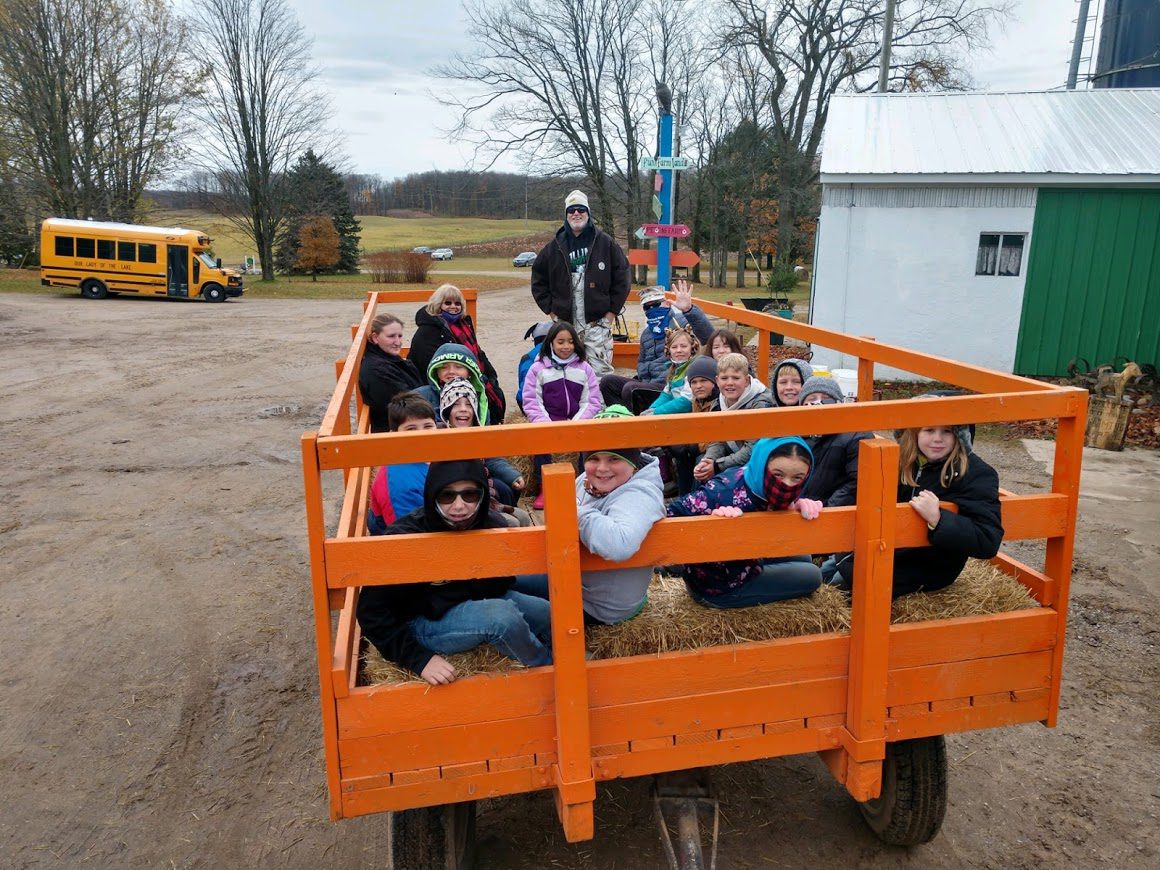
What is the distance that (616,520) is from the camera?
2.39 meters

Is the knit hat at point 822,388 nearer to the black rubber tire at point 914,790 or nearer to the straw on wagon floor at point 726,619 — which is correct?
the straw on wagon floor at point 726,619

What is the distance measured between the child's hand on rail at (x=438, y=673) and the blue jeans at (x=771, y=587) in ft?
2.93

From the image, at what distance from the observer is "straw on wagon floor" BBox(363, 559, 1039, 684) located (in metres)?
2.53

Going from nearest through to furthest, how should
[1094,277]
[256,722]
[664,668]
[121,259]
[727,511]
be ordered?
1. [664,668]
2. [727,511]
3. [256,722]
4. [1094,277]
5. [121,259]

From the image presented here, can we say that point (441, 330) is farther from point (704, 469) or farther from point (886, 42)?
point (886, 42)

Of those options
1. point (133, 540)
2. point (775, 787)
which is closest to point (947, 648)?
point (775, 787)

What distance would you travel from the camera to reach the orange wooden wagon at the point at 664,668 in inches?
89.6

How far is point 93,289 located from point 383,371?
2755cm

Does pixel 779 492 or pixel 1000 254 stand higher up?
pixel 1000 254

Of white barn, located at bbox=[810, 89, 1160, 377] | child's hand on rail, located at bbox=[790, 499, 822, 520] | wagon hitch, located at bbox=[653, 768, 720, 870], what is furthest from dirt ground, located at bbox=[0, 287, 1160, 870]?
white barn, located at bbox=[810, 89, 1160, 377]

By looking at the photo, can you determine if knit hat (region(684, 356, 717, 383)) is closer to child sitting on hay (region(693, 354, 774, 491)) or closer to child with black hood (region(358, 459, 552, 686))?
child sitting on hay (region(693, 354, 774, 491))

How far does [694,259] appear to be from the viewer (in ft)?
32.4

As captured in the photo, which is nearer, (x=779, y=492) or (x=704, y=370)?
(x=779, y=492)

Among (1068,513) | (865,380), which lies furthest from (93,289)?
(1068,513)
